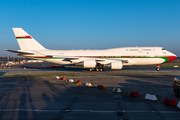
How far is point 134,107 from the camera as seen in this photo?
7.41 metres

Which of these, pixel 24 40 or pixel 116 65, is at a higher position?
pixel 24 40

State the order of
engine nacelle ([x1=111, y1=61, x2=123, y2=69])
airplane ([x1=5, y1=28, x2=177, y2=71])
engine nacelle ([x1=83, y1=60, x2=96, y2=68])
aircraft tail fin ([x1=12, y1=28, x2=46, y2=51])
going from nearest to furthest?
engine nacelle ([x1=111, y1=61, x2=123, y2=69]) < engine nacelle ([x1=83, y1=60, x2=96, y2=68]) < airplane ([x1=5, y1=28, x2=177, y2=71]) < aircraft tail fin ([x1=12, y1=28, x2=46, y2=51])

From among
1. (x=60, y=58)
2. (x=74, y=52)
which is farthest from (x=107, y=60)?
(x=60, y=58)

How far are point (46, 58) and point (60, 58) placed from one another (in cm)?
277

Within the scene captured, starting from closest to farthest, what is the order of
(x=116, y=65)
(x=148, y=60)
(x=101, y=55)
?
(x=116, y=65), (x=148, y=60), (x=101, y=55)

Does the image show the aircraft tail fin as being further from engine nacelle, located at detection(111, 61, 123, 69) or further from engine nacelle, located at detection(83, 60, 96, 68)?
engine nacelle, located at detection(111, 61, 123, 69)

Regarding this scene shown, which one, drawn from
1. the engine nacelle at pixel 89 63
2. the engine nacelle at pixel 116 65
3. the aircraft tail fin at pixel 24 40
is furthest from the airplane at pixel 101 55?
the engine nacelle at pixel 116 65

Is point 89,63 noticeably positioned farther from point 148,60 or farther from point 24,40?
point 24,40

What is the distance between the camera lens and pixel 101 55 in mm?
29094

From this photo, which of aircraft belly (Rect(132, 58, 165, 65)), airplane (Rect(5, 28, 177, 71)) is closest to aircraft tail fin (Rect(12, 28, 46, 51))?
airplane (Rect(5, 28, 177, 71))

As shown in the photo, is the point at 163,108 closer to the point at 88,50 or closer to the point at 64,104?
the point at 64,104

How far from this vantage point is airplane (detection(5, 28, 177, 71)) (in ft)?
94.0

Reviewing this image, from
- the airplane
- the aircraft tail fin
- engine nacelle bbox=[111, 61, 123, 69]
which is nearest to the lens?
engine nacelle bbox=[111, 61, 123, 69]

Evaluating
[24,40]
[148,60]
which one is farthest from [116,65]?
[24,40]
